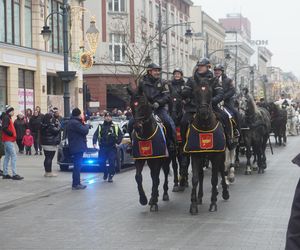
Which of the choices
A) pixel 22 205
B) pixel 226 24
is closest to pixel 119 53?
pixel 22 205

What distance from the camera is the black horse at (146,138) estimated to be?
10.5m

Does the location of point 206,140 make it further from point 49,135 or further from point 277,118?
point 277,118

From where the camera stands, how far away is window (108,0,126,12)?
5497cm

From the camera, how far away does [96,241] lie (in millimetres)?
8406

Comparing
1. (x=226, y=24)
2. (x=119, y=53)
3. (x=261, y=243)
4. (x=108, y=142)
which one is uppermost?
(x=226, y=24)

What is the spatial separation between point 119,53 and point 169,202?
4326 cm

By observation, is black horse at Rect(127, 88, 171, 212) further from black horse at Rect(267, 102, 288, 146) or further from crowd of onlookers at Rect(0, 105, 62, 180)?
black horse at Rect(267, 102, 288, 146)

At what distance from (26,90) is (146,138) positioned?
84.2 ft

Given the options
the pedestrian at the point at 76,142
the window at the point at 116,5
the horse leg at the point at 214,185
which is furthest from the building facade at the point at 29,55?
the horse leg at the point at 214,185

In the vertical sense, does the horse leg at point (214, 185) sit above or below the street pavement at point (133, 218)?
above

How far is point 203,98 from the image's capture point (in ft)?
33.2

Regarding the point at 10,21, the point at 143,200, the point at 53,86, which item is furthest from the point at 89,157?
the point at 53,86

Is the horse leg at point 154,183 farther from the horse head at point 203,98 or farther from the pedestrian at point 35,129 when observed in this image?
the pedestrian at point 35,129

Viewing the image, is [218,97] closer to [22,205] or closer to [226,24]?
[22,205]
